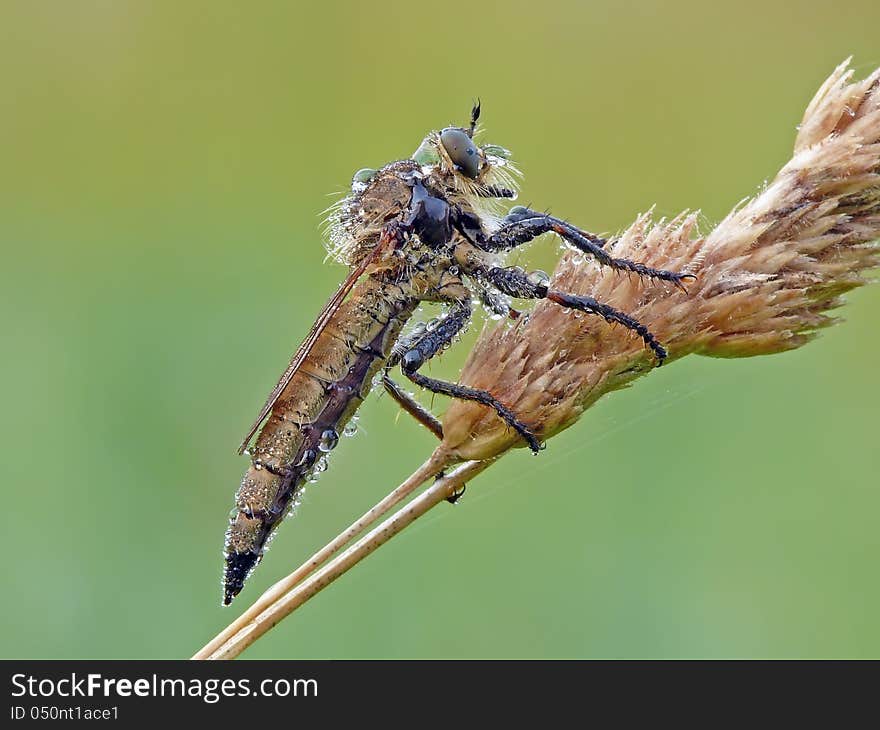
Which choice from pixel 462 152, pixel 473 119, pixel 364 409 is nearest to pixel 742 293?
pixel 462 152

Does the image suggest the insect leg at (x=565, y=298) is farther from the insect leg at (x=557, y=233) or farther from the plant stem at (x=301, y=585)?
the plant stem at (x=301, y=585)

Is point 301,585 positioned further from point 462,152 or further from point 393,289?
point 462,152

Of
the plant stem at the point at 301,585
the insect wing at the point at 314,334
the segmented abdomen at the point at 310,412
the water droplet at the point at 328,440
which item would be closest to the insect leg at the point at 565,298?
the segmented abdomen at the point at 310,412

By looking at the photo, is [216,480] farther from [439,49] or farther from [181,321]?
[439,49]

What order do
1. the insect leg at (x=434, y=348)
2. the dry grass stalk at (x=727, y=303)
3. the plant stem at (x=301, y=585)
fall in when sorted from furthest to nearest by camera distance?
the insect leg at (x=434, y=348) → the dry grass stalk at (x=727, y=303) → the plant stem at (x=301, y=585)

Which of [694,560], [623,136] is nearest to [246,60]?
[623,136]

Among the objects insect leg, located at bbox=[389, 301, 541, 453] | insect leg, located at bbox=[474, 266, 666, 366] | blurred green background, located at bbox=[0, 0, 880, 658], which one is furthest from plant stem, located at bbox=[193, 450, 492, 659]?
blurred green background, located at bbox=[0, 0, 880, 658]

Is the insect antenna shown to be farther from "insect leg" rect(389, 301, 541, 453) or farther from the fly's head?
"insect leg" rect(389, 301, 541, 453)

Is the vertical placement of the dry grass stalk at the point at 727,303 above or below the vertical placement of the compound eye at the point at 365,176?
below
